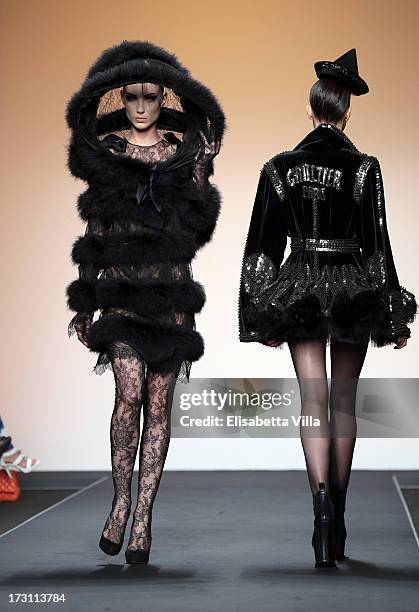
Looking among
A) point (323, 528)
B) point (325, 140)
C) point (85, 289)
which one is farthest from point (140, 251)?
point (323, 528)

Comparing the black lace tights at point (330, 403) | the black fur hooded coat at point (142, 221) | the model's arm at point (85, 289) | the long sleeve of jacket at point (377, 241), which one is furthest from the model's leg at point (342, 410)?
the model's arm at point (85, 289)

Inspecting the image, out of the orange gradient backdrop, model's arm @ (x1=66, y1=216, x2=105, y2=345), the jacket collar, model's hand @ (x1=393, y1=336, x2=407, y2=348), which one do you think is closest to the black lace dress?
model's arm @ (x1=66, y1=216, x2=105, y2=345)

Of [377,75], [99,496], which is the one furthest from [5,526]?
[377,75]

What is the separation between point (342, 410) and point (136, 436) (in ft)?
1.86

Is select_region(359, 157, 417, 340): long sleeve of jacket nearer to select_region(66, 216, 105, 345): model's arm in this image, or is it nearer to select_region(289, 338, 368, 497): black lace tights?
select_region(289, 338, 368, 497): black lace tights

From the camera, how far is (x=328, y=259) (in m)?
3.06

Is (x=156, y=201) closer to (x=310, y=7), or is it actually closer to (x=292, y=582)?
(x=292, y=582)

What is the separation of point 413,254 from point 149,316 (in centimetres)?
280

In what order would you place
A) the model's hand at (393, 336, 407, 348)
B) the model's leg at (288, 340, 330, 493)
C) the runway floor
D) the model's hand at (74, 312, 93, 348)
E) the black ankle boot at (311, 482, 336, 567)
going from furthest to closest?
the model's hand at (74, 312, 93, 348) < the model's hand at (393, 336, 407, 348) < the model's leg at (288, 340, 330, 493) < the black ankle boot at (311, 482, 336, 567) < the runway floor

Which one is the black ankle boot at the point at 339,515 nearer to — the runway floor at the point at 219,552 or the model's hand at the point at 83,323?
the runway floor at the point at 219,552

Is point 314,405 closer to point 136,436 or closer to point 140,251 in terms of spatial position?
point 136,436

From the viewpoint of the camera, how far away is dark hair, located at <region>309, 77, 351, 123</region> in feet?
10.3

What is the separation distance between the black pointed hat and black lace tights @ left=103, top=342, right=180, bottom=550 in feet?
3.05

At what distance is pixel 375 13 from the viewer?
5.69 m
